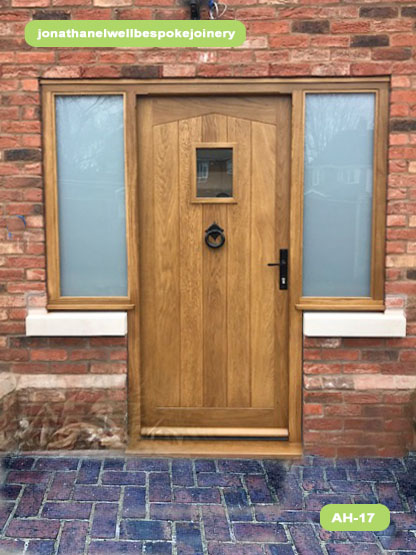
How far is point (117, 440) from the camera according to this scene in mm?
3652

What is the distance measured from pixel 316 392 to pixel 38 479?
1838 mm

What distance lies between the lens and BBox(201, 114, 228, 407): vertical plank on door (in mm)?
3627

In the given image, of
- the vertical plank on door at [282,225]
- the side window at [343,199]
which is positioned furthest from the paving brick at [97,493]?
the side window at [343,199]

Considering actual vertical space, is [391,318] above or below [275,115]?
below

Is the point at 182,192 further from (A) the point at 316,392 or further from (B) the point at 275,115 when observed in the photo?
(A) the point at 316,392

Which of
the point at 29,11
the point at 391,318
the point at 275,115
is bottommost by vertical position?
the point at 391,318

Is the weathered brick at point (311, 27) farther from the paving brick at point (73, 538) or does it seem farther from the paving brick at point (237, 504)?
the paving brick at point (73, 538)

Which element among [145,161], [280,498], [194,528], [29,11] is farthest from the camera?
[145,161]

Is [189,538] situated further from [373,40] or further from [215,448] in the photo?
[373,40]

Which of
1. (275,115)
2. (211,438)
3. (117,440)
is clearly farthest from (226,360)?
(275,115)

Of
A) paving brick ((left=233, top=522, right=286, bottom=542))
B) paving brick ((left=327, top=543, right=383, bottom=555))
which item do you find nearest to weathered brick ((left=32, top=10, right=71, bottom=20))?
paving brick ((left=233, top=522, right=286, bottom=542))

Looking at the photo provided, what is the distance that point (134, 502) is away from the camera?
10.0 feet

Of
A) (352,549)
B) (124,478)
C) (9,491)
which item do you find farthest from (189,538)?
(9,491)

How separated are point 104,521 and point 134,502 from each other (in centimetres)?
22
